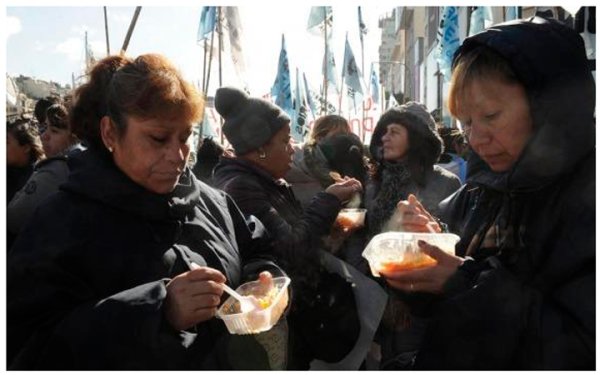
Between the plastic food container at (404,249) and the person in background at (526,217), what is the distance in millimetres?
61

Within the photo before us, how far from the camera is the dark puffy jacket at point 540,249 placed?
50.1 inches

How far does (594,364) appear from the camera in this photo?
129 cm

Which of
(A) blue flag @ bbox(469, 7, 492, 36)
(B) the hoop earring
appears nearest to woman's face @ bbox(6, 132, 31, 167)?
(B) the hoop earring

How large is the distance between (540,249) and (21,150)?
11.3 ft

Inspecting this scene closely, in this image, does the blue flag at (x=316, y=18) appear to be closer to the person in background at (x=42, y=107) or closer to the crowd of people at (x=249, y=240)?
the person in background at (x=42, y=107)

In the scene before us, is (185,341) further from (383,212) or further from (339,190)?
(383,212)

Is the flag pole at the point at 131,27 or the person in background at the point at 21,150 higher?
the flag pole at the point at 131,27

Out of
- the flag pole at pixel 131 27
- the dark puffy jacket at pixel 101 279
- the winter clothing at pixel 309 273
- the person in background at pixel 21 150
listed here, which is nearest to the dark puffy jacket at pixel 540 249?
the winter clothing at pixel 309 273

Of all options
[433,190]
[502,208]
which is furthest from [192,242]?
[433,190]

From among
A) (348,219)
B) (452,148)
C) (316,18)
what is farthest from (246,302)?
(316,18)

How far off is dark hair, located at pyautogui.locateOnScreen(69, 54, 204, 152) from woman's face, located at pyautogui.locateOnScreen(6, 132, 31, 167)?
6.82 feet

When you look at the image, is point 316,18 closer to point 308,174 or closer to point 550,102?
point 308,174

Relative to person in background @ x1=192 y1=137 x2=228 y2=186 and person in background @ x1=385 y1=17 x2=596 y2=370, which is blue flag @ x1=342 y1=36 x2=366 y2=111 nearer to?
person in background @ x1=192 y1=137 x2=228 y2=186

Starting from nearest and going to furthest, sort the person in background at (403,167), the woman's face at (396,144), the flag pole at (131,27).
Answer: the person in background at (403,167), the woman's face at (396,144), the flag pole at (131,27)
